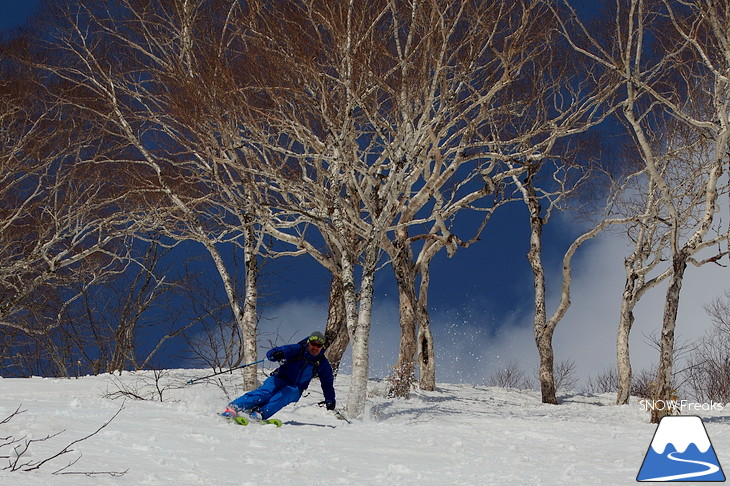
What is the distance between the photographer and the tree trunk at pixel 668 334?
11.3 metres

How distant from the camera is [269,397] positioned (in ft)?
27.1

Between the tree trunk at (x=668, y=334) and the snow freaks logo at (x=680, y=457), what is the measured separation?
5.54 m

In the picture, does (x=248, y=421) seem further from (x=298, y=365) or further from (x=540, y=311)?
(x=540, y=311)

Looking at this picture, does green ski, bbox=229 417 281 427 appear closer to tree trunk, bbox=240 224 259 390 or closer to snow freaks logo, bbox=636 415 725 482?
snow freaks logo, bbox=636 415 725 482

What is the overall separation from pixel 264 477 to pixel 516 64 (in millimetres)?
8730

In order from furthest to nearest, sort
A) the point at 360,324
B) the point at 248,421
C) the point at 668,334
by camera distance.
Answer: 1. the point at 668,334
2. the point at 360,324
3. the point at 248,421

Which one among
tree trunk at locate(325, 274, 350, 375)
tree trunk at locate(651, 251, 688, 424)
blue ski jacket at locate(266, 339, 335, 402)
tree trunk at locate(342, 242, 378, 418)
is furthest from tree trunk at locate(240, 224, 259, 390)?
tree trunk at locate(651, 251, 688, 424)

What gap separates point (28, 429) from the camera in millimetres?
5309

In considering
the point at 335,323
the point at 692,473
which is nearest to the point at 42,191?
the point at 335,323

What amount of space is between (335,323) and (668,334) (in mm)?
6935

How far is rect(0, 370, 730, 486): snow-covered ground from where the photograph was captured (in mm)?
4328

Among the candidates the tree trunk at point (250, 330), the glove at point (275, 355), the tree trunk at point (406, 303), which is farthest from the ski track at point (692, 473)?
the tree trunk at point (406, 303)

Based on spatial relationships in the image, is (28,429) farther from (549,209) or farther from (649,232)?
(649,232)

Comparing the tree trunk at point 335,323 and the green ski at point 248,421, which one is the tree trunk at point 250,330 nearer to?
the tree trunk at point 335,323
